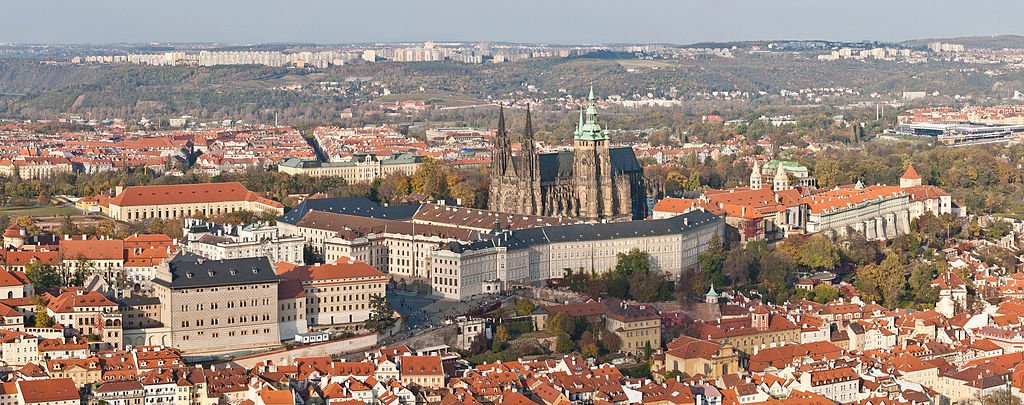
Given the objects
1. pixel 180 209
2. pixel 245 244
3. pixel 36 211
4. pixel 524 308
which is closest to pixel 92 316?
pixel 245 244

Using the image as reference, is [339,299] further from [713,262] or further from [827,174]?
[827,174]

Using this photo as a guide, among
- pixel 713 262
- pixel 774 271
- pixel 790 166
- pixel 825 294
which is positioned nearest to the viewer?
pixel 825 294

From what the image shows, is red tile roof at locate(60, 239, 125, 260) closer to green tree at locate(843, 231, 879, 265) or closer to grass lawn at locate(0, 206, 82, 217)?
grass lawn at locate(0, 206, 82, 217)

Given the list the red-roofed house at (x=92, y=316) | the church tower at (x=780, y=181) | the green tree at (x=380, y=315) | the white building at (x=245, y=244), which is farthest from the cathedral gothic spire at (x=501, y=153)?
the red-roofed house at (x=92, y=316)

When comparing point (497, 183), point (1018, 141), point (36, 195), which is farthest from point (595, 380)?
point (1018, 141)

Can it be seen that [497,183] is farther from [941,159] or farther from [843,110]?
[843,110]
